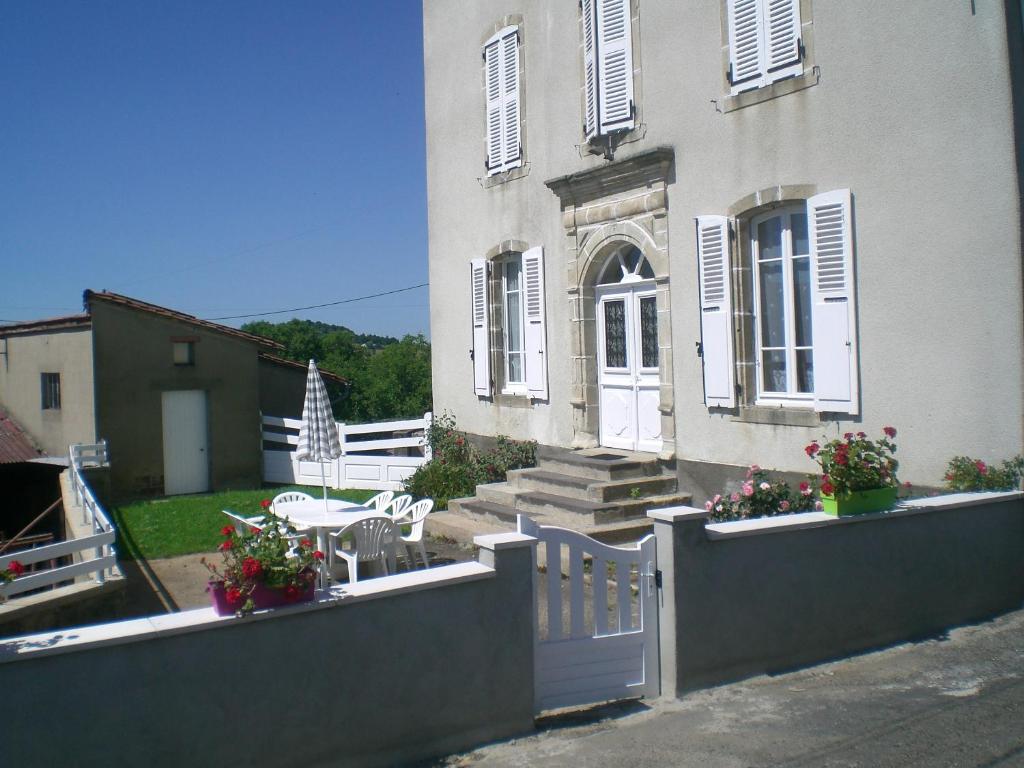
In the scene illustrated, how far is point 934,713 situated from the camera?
15.8ft

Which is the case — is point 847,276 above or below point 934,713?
above

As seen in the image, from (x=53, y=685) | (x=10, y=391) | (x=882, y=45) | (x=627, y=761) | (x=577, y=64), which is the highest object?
(x=577, y=64)

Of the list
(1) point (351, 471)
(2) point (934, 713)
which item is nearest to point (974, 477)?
(2) point (934, 713)

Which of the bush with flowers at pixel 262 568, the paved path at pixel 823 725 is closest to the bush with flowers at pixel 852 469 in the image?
the paved path at pixel 823 725

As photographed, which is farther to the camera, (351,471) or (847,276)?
(351,471)

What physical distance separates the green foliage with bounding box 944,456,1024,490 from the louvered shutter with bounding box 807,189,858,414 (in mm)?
1046

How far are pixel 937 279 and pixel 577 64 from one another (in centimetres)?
530

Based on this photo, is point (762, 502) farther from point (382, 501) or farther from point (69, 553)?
point (69, 553)

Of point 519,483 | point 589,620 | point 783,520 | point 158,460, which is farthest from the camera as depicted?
point 158,460

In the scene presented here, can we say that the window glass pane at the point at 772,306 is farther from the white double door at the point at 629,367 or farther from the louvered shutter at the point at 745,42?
the louvered shutter at the point at 745,42

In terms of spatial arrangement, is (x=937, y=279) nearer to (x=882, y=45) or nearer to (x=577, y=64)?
(x=882, y=45)

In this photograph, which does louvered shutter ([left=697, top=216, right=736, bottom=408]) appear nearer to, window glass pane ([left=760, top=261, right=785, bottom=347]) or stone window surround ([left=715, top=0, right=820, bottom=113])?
window glass pane ([left=760, top=261, right=785, bottom=347])

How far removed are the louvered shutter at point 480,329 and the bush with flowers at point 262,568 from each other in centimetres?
800

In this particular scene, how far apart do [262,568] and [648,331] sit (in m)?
6.69
